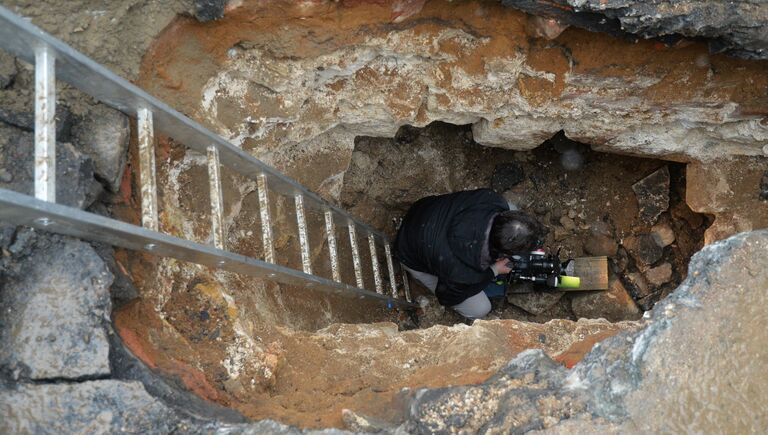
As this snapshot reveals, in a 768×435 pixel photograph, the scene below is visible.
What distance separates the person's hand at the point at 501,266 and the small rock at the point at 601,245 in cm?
103

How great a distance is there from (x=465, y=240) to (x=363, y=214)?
127cm

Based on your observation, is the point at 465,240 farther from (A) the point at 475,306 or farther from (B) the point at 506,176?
(B) the point at 506,176

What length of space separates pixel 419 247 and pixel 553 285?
1.34m

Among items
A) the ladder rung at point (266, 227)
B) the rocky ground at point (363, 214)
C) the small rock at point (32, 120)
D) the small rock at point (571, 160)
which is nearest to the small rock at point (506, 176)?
the small rock at point (571, 160)

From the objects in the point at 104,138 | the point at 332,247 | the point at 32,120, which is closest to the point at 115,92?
the point at 104,138

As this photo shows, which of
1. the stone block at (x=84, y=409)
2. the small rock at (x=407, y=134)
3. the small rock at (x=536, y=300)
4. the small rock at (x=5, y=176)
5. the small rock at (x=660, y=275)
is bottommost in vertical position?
the small rock at (x=536, y=300)

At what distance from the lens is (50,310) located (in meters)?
2.19

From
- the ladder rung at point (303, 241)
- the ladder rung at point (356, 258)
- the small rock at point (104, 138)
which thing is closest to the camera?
the small rock at point (104, 138)

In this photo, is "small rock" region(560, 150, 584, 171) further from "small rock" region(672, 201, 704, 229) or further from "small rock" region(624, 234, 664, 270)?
"small rock" region(672, 201, 704, 229)

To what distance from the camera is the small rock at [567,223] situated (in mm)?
5438

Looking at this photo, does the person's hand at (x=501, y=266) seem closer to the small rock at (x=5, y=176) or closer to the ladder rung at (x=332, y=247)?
the ladder rung at (x=332, y=247)

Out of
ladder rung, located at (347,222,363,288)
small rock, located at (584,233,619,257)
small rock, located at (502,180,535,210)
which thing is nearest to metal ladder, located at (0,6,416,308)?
ladder rung, located at (347,222,363,288)

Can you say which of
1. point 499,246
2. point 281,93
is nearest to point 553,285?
point 499,246

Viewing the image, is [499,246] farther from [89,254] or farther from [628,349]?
[89,254]
